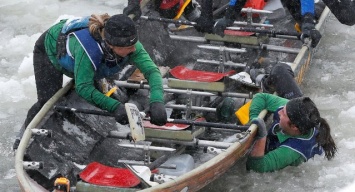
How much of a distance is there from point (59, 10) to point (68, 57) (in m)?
4.75

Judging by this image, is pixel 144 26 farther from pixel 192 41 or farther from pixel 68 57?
pixel 68 57

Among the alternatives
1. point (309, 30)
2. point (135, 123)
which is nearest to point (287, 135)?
point (135, 123)

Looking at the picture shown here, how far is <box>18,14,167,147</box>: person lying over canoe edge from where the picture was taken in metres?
5.89

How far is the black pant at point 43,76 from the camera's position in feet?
21.9

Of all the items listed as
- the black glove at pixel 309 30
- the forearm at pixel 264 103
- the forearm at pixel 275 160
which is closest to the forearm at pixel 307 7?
the black glove at pixel 309 30

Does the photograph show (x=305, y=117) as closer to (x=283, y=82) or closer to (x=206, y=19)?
(x=283, y=82)

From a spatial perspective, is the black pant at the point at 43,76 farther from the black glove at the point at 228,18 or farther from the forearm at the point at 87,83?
the black glove at the point at 228,18

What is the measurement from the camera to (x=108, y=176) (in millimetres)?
5887

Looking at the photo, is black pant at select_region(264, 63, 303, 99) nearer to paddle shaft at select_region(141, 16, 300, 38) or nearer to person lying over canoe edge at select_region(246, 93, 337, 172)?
person lying over canoe edge at select_region(246, 93, 337, 172)

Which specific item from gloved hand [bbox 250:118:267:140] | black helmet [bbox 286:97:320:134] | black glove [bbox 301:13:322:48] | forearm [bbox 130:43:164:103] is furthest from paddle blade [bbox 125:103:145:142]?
black glove [bbox 301:13:322:48]

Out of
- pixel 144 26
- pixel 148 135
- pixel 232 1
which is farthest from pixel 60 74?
pixel 232 1

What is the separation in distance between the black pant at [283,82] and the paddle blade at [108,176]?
1857mm

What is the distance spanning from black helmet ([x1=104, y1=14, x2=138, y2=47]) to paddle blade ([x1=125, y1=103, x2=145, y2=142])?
1.63 feet

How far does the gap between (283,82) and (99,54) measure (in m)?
1.90
